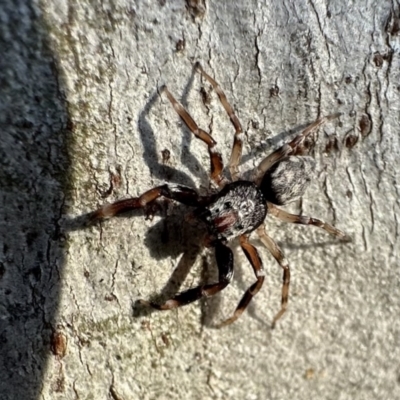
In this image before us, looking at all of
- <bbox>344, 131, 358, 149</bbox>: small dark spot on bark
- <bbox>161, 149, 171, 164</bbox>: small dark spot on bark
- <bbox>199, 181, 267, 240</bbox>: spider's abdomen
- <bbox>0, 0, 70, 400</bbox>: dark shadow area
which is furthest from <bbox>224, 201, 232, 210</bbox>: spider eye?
<bbox>0, 0, 70, 400</bbox>: dark shadow area

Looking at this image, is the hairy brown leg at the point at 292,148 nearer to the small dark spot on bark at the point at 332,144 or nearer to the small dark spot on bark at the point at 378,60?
the small dark spot on bark at the point at 332,144

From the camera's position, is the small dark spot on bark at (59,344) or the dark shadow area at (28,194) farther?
the small dark spot on bark at (59,344)

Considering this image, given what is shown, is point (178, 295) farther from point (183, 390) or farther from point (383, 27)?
point (383, 27)

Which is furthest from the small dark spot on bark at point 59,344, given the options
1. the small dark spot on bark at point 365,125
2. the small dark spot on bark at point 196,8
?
the small dark spot on bark at point 365,125

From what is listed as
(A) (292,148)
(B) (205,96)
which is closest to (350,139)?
(A) (292,148)

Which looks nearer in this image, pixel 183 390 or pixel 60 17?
pixel 60 17

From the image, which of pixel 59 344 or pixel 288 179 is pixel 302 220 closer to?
pixel 288 179

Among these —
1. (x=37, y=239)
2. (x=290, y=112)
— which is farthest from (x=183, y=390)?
(x=290, y=112)
